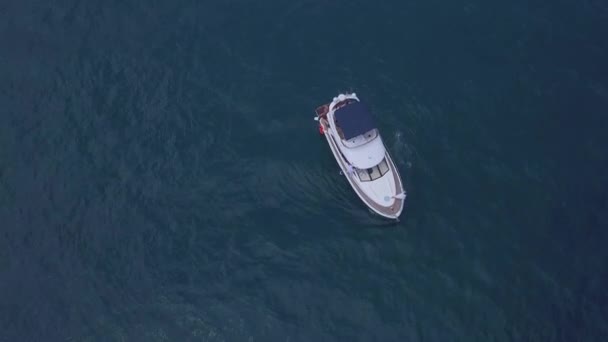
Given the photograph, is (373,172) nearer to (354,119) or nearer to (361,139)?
(361,139)

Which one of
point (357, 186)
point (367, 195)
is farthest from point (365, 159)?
point (367, 195)

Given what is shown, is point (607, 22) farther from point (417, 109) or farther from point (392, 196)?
point (392, 196)

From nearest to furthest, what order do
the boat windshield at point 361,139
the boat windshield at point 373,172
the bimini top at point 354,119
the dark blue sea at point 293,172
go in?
1. the dark blue sea at point 293,172
2. the boat windshield at point 373,172
3. the bimini top at point 354,119
4. the boat windshield at point 361,139

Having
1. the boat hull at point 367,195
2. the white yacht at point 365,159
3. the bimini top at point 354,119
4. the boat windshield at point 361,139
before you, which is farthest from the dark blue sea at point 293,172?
the bimini top at point 354,119

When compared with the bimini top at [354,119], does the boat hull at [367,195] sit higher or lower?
lower

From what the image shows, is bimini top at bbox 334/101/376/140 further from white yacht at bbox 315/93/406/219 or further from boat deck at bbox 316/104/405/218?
boat deck at bbox 316/104/405/218

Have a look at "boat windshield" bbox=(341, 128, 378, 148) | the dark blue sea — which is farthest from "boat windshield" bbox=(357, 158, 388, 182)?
"boat windshield" bbox=(341, 128, 378, 148)

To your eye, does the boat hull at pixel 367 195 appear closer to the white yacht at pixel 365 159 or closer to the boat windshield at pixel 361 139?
the white yacht at pixel 365 159
